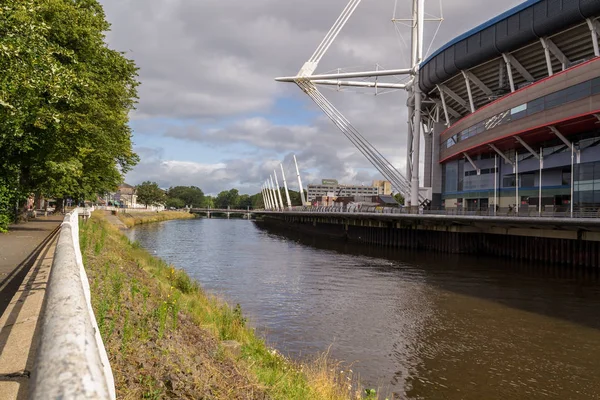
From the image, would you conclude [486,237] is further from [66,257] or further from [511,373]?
[66,257]

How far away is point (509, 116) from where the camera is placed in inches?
2066

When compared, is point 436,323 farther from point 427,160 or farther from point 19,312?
point 427,160

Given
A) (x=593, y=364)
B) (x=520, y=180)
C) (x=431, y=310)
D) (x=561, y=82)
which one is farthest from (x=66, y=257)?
(x=520, y=180)

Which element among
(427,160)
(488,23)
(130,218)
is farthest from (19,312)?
(130,218)

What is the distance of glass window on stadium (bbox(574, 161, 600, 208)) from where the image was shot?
43188mm

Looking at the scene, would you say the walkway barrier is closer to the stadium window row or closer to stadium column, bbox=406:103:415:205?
the stadium window row

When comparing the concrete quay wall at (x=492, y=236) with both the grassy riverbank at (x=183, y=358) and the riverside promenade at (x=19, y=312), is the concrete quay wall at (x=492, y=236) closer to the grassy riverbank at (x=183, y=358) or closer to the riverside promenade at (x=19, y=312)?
the grassy riverbank at (x=183, y=358)

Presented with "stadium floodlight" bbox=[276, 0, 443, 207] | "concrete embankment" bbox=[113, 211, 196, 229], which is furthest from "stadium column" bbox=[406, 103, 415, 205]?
"concrete embankment" bbox=[113, 211, 196, 229]

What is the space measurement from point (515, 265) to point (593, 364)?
27212 mm

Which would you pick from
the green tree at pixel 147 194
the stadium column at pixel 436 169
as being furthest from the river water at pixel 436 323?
the green tree at pixel 147 194

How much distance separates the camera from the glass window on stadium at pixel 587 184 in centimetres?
4319

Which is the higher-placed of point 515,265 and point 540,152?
point 540,152

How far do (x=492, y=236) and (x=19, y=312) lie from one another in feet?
160

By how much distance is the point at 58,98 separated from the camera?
1548cm
